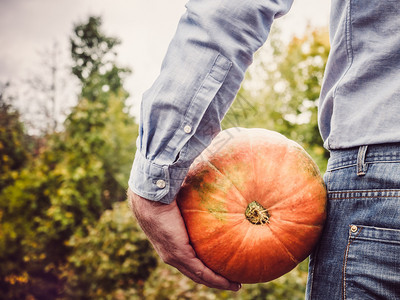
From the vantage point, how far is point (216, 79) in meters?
1.08

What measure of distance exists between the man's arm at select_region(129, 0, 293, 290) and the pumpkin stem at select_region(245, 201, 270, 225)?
1.07 feet

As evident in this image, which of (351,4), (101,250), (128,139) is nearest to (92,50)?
(128,139)

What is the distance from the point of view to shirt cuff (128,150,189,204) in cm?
109

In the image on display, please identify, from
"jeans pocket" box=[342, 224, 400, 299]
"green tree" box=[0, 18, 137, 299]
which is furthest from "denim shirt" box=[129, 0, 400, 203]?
"green tree" box=[0, 18, 137, 299]

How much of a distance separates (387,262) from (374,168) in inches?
10.8

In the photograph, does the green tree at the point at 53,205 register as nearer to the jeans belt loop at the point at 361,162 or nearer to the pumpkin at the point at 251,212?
the pumpkin at the point at 251,212

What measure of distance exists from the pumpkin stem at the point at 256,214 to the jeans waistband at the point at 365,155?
303 millimetres

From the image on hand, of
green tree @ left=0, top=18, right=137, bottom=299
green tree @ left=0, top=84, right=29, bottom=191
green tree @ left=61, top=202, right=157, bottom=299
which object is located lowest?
green tree @ left=61, top=202, right=157, bottom=299

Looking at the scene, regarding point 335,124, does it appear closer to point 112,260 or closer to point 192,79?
point 192,79

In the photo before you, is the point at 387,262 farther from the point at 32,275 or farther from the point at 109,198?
the point at 109,198

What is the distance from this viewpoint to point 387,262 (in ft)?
3.31

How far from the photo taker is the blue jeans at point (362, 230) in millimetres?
1015

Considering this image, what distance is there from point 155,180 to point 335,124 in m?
0.64

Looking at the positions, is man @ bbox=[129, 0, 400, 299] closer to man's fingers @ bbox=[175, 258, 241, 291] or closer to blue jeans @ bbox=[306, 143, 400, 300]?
blue jeans @ bbox=[306, 143, 400, 300]
